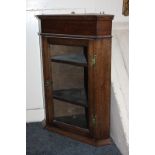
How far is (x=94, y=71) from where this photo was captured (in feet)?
6.79

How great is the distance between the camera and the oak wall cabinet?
2.04 meters

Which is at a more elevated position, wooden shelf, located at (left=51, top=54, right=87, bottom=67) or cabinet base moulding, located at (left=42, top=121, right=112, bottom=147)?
wooden shelf, located at (left=51, top=54, right=87, bottom=67)

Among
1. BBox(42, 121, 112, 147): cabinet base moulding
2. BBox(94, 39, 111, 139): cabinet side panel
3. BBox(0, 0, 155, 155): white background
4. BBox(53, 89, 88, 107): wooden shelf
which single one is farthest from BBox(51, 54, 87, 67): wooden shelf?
BBox(0, 0, 155, 155): white background

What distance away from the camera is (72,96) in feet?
7.72

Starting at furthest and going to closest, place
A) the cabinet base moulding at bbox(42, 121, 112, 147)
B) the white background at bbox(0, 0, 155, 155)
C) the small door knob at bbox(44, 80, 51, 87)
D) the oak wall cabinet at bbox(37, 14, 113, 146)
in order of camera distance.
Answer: the small door knob at bbox(44, 80, 51, 87)
the cabinet base moulding at bbox(42, 121, 112, 147)
the oak wall cabinet at bbox(37, 14, 113, 146)
the white background at bbox(0, 0, 155, 155)

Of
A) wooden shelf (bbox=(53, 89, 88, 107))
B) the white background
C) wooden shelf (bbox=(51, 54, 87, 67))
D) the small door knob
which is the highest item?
the white background

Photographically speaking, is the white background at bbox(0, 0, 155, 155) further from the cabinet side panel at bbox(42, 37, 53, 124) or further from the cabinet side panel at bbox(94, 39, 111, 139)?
the cabinet side panel at bbox(42, 37, 53, 124)
